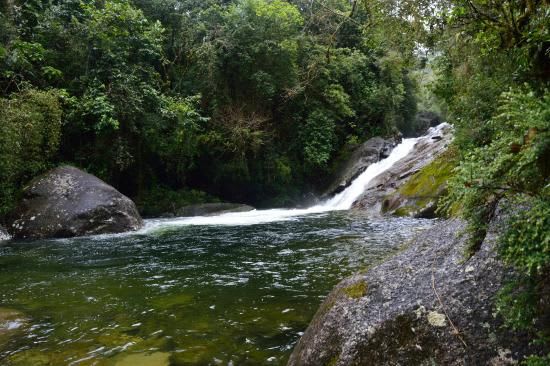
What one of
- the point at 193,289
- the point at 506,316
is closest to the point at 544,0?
the point at 506,316

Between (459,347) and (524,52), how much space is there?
236 centimetres

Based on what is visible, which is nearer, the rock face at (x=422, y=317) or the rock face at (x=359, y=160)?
the rock face at (x=422, y=317)

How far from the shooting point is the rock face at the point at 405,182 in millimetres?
13742

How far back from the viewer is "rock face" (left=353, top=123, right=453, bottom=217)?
45.1 ft

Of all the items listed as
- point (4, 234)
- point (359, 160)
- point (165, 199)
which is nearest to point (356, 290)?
point (4, 234)

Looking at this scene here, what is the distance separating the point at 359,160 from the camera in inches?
893

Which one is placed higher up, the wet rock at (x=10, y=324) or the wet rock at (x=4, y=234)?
the wet rock at (x=4, y=234)

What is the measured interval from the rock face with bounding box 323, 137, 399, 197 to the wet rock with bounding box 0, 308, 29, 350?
17181mm

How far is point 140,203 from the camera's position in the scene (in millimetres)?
19734

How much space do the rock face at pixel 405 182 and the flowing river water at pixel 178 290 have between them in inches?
48.7

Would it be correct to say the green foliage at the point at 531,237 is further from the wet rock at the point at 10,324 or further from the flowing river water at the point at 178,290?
the wet rock at the point at 10,324

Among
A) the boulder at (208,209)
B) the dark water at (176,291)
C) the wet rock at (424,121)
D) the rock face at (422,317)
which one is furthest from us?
the wet rock at (424,121)

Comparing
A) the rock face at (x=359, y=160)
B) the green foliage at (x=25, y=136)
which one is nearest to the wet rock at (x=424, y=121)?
the rock face at (x=359, y=160)

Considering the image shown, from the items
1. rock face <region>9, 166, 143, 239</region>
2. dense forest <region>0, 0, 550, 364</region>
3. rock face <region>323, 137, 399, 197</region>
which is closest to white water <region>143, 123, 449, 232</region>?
rock face <region>323, 137, 399, 197</region>
